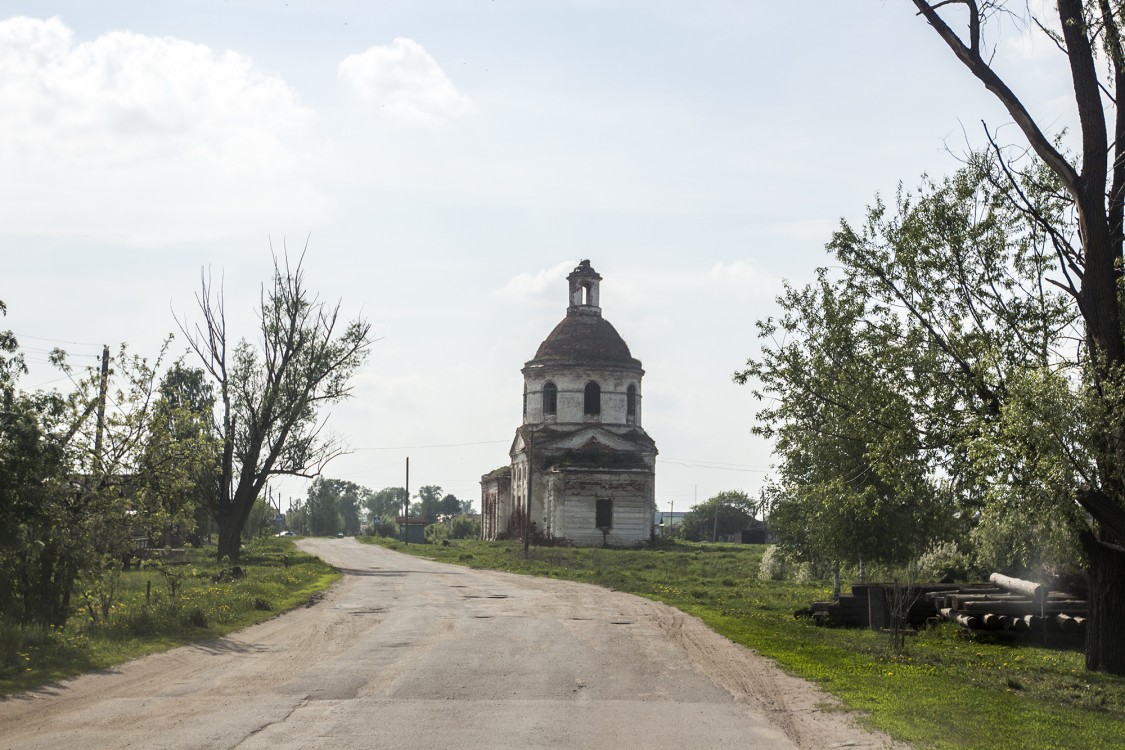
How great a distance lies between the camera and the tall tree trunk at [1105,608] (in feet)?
48.8

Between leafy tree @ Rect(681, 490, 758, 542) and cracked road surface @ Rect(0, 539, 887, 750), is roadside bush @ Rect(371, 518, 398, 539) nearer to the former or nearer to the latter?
leafy tree @ Rect(681, 490, 758, 542)

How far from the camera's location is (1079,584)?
21000mm

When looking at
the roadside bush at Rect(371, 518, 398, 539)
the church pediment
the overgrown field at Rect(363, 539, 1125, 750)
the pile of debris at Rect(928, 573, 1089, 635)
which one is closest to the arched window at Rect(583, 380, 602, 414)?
the church pediment

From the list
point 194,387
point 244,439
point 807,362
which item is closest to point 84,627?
point 807,362

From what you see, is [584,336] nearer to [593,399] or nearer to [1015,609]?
[593,399]

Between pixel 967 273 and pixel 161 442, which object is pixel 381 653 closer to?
pixel 161 442

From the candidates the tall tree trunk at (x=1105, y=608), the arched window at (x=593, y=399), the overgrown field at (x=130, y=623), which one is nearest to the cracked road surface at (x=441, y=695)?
the overgrown field at (x=130, y=623)

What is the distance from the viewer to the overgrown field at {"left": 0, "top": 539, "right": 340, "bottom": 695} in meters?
13.7

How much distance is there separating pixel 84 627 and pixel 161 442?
3.49 meters

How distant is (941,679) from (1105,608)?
3.22 meters

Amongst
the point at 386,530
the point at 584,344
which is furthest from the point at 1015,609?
the point at 386,530

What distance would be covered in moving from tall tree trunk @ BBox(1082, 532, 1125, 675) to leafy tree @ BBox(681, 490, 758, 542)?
3476 inches

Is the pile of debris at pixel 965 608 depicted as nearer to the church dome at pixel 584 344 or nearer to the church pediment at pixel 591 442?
the church pediment at pixel 591 442

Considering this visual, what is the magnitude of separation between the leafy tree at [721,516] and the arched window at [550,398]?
44520 mm
